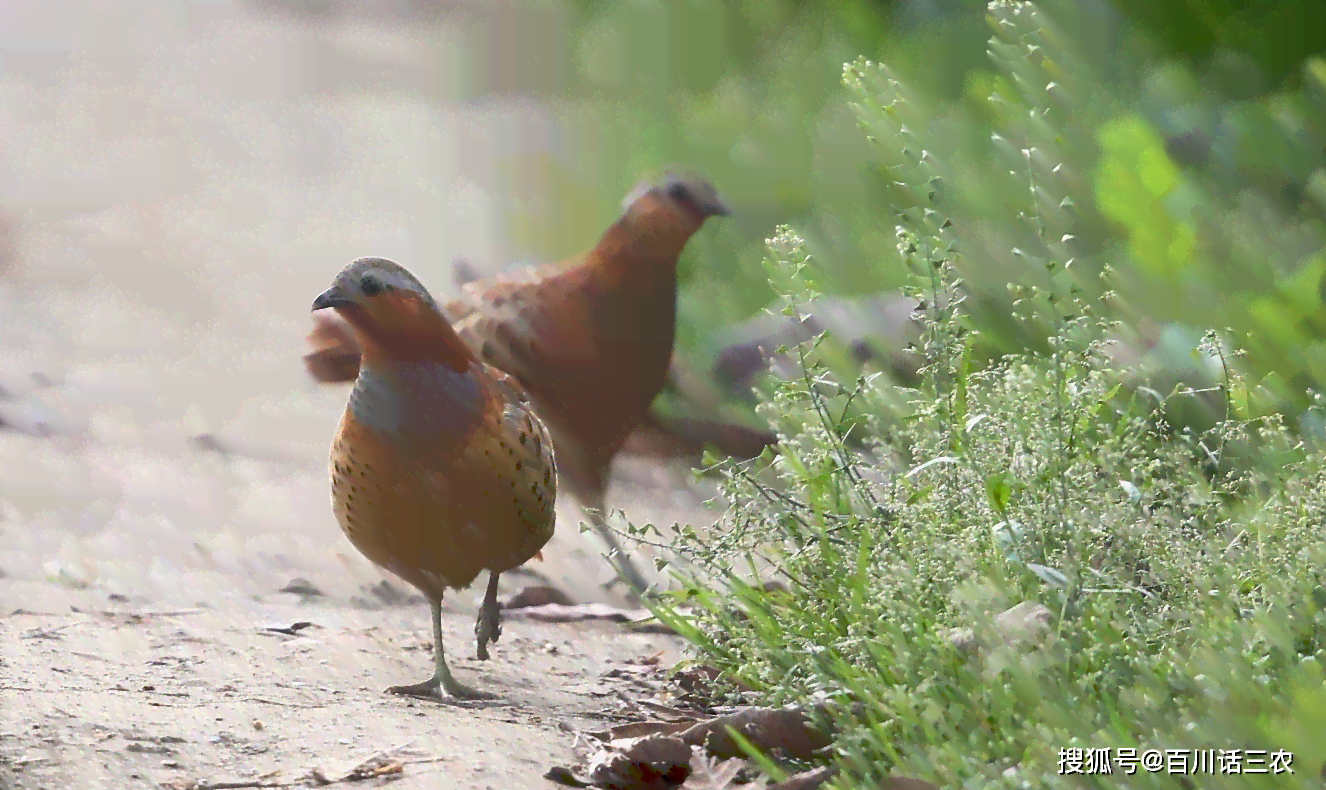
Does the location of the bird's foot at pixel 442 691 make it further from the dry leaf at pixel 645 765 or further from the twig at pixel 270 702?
the dry leaf at pixel 645 765

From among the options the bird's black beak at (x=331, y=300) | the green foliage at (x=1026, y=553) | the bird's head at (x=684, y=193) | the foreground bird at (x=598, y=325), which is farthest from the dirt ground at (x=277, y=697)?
the bird's head at (x=684, y=193)

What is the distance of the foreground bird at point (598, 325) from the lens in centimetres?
252

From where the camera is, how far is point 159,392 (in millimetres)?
2322

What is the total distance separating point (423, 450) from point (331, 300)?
24 cm

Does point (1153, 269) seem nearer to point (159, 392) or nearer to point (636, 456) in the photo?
point (636, 456)

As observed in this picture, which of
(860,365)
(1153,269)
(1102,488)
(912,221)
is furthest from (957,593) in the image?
(860,365)

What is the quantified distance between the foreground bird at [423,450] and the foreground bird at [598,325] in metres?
0.62

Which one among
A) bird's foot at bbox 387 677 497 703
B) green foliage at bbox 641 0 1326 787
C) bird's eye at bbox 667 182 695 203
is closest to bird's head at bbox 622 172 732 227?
bird's eye at bbox 667 182 695 203

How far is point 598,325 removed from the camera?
2602mm

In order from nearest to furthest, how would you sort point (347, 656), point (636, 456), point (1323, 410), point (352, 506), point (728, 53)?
point (1323, 410)
point (352, 506)
point (347, 656)
point (728, 53)
point (636, 456)

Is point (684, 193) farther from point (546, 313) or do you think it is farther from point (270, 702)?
point (270, 702)

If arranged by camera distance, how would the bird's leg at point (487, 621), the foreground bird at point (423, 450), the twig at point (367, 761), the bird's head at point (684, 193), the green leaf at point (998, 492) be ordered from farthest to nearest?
the bird's head at point (684, 193)
the bird's leg at point (487, 621)
the foreground bird at point (423, 450)
the twig at point (367, 761)
the green leaf at point (998, 492)

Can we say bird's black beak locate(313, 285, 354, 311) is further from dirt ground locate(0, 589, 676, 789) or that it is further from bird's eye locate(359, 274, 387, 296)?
dirt ground locate(0, 589, 676, 789)

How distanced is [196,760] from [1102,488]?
1064 millimetres
